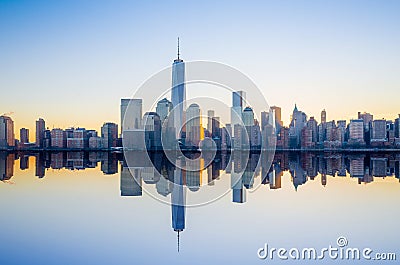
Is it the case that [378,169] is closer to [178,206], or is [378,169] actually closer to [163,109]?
[178,206]

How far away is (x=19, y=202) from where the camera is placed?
382 inches

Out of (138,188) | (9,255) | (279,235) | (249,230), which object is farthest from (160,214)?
(138,188)

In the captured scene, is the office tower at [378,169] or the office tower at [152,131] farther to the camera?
the office tower at [152,131]

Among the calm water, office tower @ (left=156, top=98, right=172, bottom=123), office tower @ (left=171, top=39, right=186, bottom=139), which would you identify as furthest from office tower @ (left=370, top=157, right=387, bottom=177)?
office tower @ (left=156, top=98, right=172, bottom=123)

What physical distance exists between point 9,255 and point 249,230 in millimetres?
3411

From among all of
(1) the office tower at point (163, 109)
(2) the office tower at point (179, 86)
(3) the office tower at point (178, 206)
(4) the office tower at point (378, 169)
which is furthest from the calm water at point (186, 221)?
(1) the office tower at point (163, 109)

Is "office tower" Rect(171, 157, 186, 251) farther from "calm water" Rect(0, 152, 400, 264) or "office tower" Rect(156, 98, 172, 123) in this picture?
"office tower" Rect(156, 98, 172, 123)

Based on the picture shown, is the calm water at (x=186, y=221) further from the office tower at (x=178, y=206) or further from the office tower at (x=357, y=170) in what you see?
the office tower at (x=357, y=170)

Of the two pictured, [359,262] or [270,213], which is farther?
[270,213]

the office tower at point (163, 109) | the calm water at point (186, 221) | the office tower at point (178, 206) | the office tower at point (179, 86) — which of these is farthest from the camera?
the office tower at point (163, 109)

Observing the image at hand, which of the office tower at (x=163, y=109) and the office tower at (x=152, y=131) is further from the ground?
the office tower at (x=163, y=109)

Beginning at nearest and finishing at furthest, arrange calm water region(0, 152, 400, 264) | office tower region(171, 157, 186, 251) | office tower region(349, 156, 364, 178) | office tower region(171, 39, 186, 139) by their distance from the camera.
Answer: calm water region(0, 152, 400, 264) < office tower region(171, 157, 186, 251) < office tower region(349, 156, 364, 178) < office tower region(171, 39, 186, 139)

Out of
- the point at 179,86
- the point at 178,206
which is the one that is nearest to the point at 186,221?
the point at 178,206

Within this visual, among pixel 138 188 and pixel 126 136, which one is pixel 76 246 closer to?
pixel 138 188
